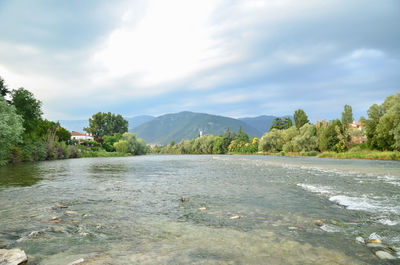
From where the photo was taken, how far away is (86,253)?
4949 millimetres

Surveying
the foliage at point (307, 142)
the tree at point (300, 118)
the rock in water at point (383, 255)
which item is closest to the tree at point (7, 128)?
the rock in water at point (383, 255)

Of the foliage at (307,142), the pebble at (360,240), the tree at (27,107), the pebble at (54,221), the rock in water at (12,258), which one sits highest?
the tree at (27,107)

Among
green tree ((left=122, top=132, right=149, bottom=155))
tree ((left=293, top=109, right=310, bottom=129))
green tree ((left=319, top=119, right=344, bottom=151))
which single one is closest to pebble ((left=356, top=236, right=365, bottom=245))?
green tree ((left=319, top=119, right=344, bottom=151))

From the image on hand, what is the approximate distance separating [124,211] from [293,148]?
98987 mm

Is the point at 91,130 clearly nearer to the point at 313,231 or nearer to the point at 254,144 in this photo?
the point at 254,144

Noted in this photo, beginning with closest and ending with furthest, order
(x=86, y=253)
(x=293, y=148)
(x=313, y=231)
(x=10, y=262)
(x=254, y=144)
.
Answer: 1. (x=10, y=262)
2. (x=86, y=253)
3. (x=313, y=231)
4. (x=293, y=148)
5. (x=254, y=144)

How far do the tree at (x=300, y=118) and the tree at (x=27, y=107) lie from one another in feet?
367

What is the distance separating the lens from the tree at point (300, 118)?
417 ft

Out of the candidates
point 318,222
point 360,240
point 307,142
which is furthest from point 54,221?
point 307,142

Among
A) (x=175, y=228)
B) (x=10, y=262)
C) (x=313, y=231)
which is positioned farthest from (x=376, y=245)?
(x=10, y=262)

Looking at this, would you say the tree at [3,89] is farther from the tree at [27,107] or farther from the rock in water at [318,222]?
the rock in water at [318,222]

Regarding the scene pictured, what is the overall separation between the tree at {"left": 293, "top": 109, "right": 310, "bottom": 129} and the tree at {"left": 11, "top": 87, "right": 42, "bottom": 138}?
112m

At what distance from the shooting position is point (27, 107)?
50.7 meters

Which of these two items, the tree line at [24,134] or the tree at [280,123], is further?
the tree at [280,123]
